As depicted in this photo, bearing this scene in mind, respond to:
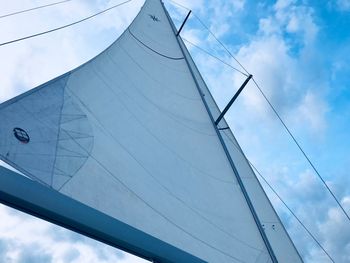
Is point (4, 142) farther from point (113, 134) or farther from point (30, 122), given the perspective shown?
point (113, 134)

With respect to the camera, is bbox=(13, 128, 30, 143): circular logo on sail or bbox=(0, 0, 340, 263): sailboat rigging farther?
bbox=(13, 128, 30, 143): circular logo on sail

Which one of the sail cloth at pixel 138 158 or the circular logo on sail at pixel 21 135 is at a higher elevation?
the sail cloth at pixel 138 158

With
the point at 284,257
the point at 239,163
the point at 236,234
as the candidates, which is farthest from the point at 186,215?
the point at 239,163

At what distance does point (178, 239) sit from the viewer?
7.02 ft

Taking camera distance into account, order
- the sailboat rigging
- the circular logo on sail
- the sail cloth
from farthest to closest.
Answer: the sail cloth, the circular logo on sail, the sailboat rigging

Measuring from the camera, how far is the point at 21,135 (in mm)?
1879

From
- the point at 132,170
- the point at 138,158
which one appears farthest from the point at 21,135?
the point at 138,158

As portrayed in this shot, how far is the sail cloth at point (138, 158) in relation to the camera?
77.5 inches

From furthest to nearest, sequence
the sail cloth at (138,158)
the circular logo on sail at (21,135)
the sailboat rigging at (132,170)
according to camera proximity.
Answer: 1. the sail cloth at (138,158)
2. the circular logo on sail at (21,135)
3. the sailboat rigging at (132,170)

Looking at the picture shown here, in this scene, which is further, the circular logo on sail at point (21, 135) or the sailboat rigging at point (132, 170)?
the circular logo on sail at point (21, 135)

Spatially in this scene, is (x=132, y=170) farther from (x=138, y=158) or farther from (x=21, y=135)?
(x=21, y=135)

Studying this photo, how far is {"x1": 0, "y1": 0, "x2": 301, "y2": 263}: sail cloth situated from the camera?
1.97 meters

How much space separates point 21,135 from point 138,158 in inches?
39.1

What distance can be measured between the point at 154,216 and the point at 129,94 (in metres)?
1.71
